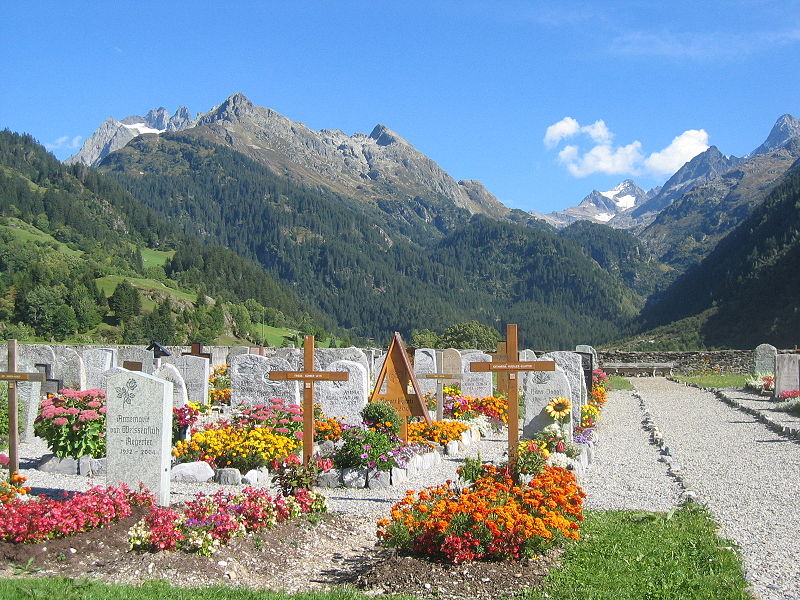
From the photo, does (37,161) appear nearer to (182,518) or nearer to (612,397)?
(612,397)

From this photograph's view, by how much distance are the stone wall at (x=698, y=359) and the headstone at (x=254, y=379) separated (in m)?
31.5

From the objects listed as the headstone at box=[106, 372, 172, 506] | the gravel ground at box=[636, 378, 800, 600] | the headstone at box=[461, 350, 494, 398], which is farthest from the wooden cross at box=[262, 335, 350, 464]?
the headstone at box=[461, 350, 494, 398]

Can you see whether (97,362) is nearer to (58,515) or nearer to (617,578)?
(58,515)

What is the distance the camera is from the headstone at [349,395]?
16359 mm

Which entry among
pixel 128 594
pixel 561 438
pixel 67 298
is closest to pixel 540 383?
pixel 561 438

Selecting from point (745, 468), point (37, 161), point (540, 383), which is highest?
point (37, 161)

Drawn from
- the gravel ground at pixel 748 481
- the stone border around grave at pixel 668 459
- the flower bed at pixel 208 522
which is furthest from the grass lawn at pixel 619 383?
the flower bed at pixel 208 522

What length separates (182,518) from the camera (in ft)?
26.7

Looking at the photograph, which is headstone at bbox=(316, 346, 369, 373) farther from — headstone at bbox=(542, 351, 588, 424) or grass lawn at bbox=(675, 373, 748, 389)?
grass lawn at bbox=(675, 373, 748, 389)

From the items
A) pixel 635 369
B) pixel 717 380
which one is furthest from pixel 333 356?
pixel 635 369

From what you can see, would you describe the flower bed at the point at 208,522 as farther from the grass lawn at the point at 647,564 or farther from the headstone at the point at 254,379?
the headstone at the point at 254,379

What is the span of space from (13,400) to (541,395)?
1025cm

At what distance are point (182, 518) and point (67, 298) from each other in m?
88.3

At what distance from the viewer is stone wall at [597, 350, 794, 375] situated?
1802 inches
